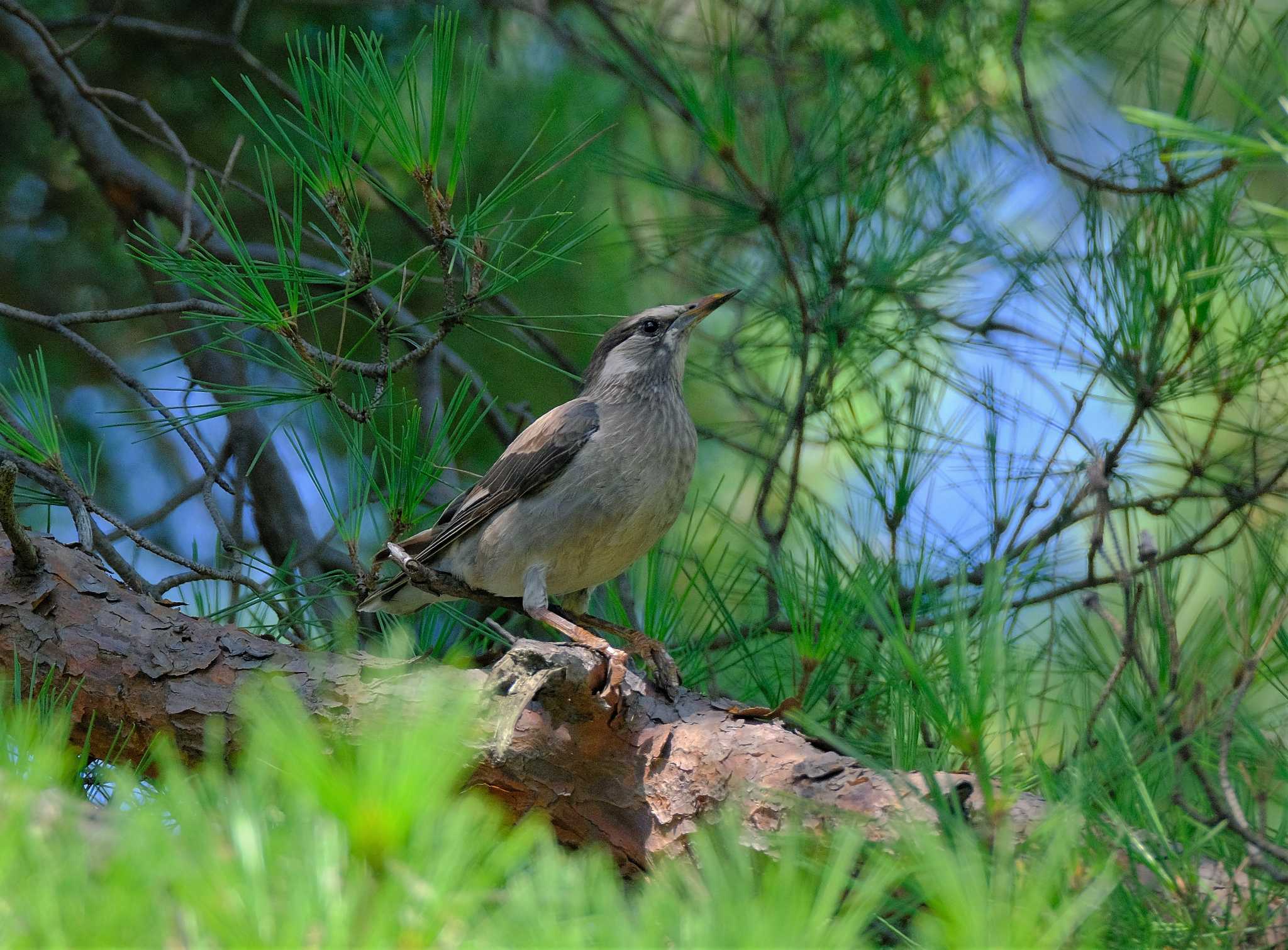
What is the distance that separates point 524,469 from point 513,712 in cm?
143

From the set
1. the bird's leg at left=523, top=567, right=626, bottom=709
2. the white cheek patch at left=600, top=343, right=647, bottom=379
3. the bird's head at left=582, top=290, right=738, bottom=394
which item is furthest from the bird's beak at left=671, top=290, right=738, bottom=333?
the bird's leg at left=523, top=567, right=626, bottom=709

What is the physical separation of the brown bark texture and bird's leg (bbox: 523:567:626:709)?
0.09 feet

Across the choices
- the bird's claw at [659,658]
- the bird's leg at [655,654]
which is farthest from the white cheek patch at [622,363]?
the bird's claw at [659,658]

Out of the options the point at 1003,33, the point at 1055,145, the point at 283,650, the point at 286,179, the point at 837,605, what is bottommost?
the point at 283,650

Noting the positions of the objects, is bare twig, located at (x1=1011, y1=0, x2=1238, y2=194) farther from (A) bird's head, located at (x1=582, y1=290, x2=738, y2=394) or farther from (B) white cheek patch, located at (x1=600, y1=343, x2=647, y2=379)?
(B) white cheek patch, located at (x1=600, y1=343, x2=647, y2=379)

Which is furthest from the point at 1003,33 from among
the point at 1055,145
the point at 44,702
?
the point at 44,702

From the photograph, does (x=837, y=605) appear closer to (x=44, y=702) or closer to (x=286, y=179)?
(x=44, y=702)

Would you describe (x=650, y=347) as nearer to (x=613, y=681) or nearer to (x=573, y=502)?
(x=573, y=502)

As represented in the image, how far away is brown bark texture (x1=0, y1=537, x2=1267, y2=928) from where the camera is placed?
2602 millimetres

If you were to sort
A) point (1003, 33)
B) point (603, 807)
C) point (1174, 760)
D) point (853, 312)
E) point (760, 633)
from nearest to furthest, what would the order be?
point (1174, 760) → point (603, 807) → point (760, 633) → point (853, 312) → point (1003, 33)

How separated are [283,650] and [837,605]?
4.88ft

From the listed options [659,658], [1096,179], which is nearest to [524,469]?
[659,658]

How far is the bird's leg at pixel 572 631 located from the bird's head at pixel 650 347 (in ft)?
2.72

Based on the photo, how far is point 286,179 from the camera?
5391mm
